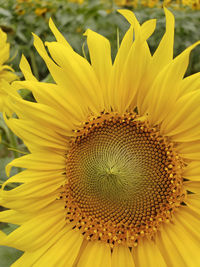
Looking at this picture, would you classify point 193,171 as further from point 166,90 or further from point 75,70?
point 75,70

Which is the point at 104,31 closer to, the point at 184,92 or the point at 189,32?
the point at 189,32

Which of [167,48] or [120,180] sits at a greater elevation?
[167,48]

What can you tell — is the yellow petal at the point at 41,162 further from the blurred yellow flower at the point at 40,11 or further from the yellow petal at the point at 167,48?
the blurred yellow flower at the point at 40,11

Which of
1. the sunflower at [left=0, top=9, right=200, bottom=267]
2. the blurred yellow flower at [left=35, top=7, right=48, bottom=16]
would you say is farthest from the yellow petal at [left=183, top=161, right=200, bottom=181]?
the blurred yellow flower at [left=35, top=7, right=48, bottom=16]

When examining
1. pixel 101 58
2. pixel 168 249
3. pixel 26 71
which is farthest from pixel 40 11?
pixel 168 249

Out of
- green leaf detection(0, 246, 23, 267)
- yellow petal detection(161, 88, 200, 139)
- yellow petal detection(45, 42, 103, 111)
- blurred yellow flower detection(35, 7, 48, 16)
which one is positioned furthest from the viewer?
blurred yellow flower detection(35, 7, 48, 16)

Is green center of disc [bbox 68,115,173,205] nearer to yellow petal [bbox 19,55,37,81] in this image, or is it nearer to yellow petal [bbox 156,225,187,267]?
yellow petal [bbox 156,225,187,267]

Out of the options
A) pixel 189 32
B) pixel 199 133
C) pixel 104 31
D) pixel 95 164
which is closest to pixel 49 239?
pixel 95 164
